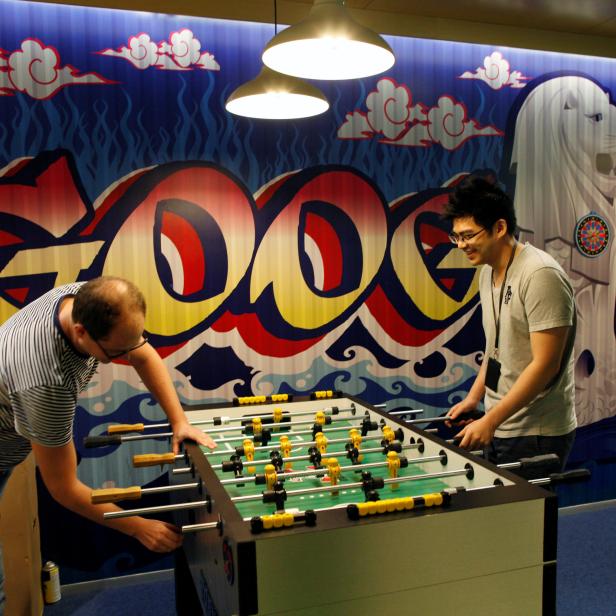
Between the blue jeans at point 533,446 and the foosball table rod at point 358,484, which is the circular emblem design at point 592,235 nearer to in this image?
the blue jeans at point 533,446

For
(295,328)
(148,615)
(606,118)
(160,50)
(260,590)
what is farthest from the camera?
(606,118)

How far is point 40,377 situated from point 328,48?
137 centimetres

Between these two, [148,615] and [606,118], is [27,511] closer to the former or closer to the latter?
[148,615]

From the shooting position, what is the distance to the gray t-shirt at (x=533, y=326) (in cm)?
243

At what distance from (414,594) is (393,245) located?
8.58 feet

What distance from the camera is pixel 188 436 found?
2412 mm

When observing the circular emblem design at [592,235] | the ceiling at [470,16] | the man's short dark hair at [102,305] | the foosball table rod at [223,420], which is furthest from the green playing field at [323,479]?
the circular emblem design at [592,235]

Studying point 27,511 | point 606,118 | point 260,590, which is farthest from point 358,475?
point 606,118

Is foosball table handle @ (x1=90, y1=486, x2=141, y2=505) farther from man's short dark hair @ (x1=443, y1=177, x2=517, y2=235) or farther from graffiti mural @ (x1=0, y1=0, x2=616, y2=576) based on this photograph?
graffiti mural @ (x1=0, y1=0, x2=616, y2=576)

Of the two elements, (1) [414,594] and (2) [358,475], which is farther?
(2) [358,475]

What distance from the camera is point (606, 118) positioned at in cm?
430

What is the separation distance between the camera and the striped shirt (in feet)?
6.07

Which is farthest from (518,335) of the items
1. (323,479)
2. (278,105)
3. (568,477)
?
(278,105)

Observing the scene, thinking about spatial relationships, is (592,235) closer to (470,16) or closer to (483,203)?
(470,16)
